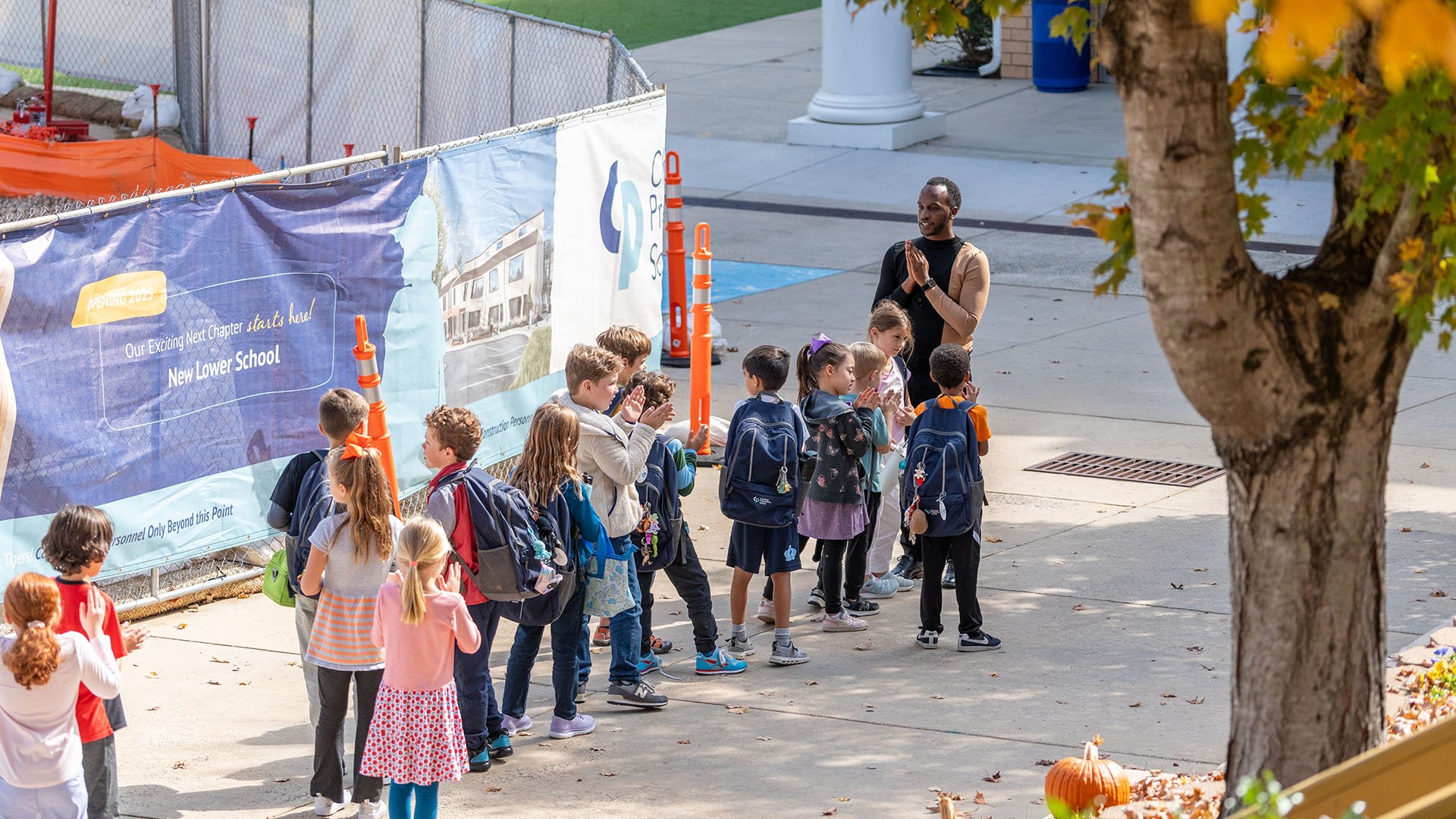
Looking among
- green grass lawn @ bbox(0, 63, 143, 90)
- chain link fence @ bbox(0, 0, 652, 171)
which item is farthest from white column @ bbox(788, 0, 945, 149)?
green grass lawn @ bbox(0, 63, 143, 90)

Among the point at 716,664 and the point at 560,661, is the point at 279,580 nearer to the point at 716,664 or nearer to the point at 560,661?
the point at 560,661

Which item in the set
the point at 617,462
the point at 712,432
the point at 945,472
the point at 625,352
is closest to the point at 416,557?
the point at 617,462

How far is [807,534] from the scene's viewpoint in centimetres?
800

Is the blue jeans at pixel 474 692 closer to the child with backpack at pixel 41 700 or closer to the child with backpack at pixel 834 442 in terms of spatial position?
the child with backpack at pixel 41 700

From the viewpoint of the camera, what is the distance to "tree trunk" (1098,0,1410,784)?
419 cm

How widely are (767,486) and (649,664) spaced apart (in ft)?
2.93

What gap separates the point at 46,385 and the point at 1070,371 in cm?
758

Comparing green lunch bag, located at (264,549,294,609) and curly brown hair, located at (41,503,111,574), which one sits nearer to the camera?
curly brown hair, located at (41,503,111,574)

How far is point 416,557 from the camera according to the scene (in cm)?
564

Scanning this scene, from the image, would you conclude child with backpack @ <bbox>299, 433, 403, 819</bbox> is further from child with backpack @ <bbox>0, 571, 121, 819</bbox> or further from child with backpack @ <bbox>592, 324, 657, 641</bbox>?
child with backpack @ <bbox>592, 324, 657, 641</bbox>

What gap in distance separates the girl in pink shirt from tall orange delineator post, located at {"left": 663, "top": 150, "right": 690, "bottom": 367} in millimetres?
7163

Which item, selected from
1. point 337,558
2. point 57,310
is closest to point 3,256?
point 57,310

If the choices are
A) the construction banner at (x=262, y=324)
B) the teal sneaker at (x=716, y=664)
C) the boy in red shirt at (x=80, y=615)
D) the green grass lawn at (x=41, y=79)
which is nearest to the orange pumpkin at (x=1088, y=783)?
the teal sneaker at (x=716, y=664)

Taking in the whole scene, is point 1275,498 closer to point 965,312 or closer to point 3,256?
point 965,312
